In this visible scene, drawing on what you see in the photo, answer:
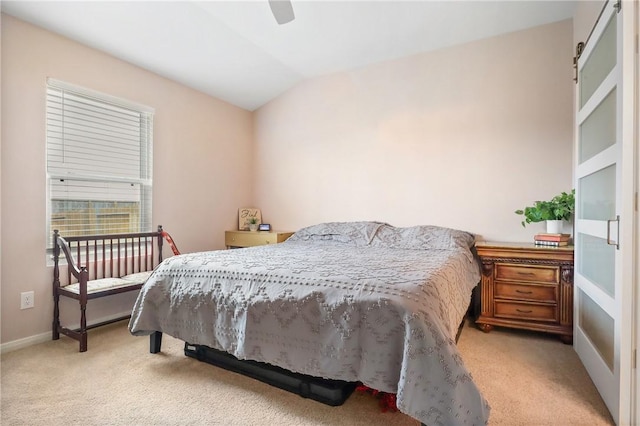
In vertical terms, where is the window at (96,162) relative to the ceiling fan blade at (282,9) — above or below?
below

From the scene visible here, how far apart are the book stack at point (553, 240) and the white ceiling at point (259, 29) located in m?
1.90

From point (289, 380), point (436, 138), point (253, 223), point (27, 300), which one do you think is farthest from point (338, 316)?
point (253, 223)

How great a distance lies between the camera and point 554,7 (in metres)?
2.78

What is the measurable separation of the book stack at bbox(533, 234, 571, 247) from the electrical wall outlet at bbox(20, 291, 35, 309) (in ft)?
13.1

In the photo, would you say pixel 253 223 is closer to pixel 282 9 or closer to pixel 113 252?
pixel 113 252

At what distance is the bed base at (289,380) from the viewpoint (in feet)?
5.53

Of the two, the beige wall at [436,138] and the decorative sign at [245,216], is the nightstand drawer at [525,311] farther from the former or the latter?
the decorative sign at [245,216]

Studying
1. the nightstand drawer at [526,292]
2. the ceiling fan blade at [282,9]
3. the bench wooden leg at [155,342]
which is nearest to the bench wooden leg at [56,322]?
the bench wooden leg at [155,342]

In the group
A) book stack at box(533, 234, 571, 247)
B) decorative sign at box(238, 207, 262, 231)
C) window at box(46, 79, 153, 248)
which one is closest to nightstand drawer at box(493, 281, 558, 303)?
book stack at box(533, 234, 571, 247)

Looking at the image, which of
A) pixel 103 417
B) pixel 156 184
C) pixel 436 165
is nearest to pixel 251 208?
pixel 156 184

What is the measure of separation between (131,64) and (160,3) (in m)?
0.82

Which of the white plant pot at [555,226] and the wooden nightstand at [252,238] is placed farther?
the wooden nightstand at [252,238]

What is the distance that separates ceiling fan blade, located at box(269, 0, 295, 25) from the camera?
1.87 meters

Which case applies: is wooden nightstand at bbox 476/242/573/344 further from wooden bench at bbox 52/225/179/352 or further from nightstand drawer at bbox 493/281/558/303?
wooden bench at bbox 52/225/179/352
